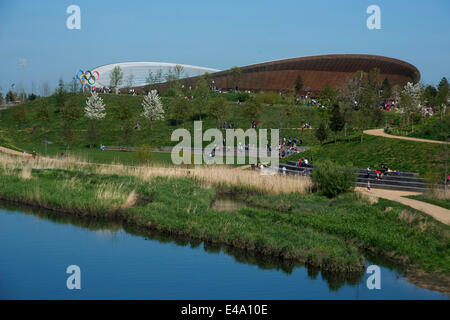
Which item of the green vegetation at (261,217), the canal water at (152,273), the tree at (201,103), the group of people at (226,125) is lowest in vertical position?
the canal water at (152,273)

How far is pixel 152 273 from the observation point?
13.7 metres

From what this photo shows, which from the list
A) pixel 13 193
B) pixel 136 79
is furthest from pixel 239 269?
pixel 136 79

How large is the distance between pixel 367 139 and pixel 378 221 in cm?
1724

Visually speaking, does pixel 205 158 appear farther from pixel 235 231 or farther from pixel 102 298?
pixel 102 298

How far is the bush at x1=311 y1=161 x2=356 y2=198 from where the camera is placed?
73.2ft

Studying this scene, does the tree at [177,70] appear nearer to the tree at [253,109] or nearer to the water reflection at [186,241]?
the tree at [253,109]

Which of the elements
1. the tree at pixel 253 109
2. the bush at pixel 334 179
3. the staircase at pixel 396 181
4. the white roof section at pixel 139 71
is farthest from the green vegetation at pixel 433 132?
the white roof section at pixel 139 71

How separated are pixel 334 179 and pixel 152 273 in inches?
445

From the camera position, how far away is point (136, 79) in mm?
103438

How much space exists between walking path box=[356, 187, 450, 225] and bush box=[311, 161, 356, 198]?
107cm

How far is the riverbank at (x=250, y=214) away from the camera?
49.6 ft

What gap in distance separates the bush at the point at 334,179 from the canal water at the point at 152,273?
8041mm

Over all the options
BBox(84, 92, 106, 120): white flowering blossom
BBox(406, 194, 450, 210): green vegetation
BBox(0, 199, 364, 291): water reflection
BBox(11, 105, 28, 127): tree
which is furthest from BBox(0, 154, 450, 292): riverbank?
BBox(11, 105, 28, 127): tree

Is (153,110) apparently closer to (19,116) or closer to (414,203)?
(19,116)
